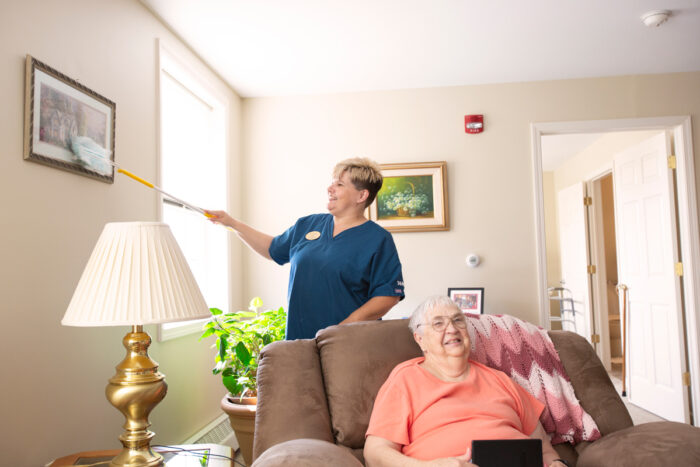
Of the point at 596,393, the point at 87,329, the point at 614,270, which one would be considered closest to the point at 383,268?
the point at 596,393

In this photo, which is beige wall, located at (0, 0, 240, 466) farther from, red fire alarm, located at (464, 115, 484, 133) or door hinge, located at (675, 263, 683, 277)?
door hinge, located at (675, 263, 683, 277)

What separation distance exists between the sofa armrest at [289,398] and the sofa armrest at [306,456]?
0.16m

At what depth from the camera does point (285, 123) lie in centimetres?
407

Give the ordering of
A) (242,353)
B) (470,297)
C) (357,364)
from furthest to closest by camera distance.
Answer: (470,297) → (242,353) → (357,364)

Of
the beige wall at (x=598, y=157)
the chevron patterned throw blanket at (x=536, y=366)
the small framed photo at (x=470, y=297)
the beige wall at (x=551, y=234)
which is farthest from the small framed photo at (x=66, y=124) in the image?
the beige wall at (x=551, y=234)

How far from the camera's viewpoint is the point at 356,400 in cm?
165

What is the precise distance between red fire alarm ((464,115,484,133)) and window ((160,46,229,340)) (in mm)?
1748

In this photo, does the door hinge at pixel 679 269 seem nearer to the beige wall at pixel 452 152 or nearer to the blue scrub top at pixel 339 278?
the beige wall at pixel 452 152

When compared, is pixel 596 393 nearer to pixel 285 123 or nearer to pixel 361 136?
pixel 361 136

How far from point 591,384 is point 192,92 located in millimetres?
2832

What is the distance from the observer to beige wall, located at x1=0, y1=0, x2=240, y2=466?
170cm

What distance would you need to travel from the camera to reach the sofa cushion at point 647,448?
142 cm

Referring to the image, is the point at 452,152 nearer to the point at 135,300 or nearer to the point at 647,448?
the point at 647,448

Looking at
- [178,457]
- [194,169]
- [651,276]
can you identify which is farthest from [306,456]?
[651,276]
